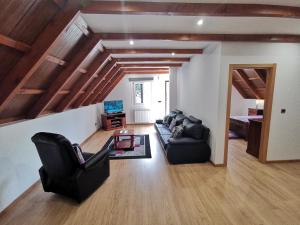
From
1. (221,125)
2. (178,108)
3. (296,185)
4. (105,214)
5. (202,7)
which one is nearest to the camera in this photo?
(202,7)

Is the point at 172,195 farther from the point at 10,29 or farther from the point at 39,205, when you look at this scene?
the point at 10,29

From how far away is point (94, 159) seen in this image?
8.54 ft

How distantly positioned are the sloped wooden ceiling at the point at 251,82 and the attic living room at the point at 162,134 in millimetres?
1692

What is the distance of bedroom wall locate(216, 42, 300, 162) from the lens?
10.9 ft

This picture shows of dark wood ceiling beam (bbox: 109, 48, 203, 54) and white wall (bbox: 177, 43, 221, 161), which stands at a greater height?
dark wood ceiling beam (bbox: 109, 48, 203, 54)

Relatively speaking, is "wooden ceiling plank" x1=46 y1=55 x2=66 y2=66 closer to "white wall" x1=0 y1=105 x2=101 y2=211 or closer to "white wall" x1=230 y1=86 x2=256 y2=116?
"white wall" x1=0 y1=105 x2=101 y2=211

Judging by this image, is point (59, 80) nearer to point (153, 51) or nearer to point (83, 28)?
point (83, 28)

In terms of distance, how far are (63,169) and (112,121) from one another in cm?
497

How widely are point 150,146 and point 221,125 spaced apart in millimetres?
2200

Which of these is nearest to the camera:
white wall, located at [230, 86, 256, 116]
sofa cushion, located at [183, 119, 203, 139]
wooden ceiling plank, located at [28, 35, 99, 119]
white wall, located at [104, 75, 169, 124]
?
wooden ceiling plank, located at [28, 35, 99, 119]

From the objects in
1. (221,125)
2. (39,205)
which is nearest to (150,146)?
(221,125)

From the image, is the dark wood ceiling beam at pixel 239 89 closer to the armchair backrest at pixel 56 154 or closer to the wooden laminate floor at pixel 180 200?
the wooden laminate floor at pixel 180 200

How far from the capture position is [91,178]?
257cm

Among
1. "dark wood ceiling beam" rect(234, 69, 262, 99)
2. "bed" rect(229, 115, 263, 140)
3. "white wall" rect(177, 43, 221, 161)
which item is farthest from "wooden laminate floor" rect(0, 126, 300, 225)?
"dark wood ceiling beam" rect(234, 69, 262, 99)
